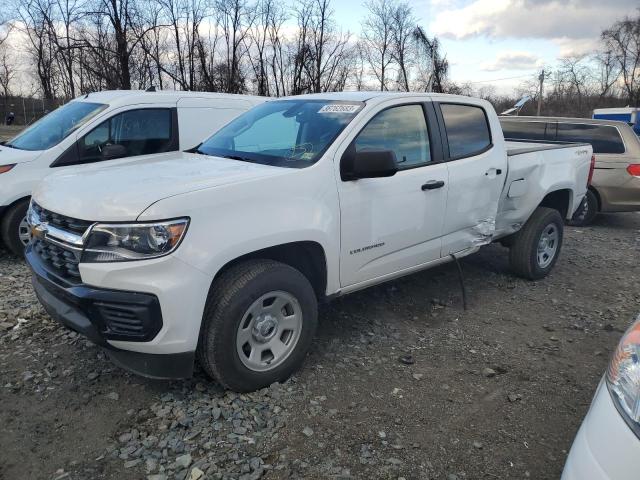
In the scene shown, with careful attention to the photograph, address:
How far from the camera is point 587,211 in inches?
341

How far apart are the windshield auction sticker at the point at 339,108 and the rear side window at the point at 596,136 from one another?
6.63 meters

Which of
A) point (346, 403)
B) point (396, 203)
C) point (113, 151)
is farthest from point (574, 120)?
point (346, 403)

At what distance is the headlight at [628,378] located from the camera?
1.58m

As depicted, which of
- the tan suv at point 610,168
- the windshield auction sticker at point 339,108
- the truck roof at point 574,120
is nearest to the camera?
the windshield auction sticker at point 339,108

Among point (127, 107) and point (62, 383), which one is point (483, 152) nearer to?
point (62, 383)

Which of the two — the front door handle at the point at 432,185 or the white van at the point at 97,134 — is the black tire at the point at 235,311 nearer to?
the front door handle at the point at 432,185

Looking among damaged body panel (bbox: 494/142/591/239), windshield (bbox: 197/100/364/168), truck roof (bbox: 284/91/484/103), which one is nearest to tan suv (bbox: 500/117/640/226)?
damaged body panel (bbox: 494/142/591/239)

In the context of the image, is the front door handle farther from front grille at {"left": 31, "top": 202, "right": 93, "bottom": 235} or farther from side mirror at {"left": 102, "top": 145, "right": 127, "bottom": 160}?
side mirror at {"left": 102, "top": 145, "right": 127, "bottom": 160}

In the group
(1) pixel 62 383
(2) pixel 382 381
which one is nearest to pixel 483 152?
(2) pixel 382 381

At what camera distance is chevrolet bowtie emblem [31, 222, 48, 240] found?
2973 mm

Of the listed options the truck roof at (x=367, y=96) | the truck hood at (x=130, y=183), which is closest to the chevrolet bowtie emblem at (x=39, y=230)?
the truck hood at (x=130, y=183)

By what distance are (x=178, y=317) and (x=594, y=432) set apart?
1.92m

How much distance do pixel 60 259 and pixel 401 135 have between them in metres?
2.51

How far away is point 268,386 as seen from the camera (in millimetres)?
3158
